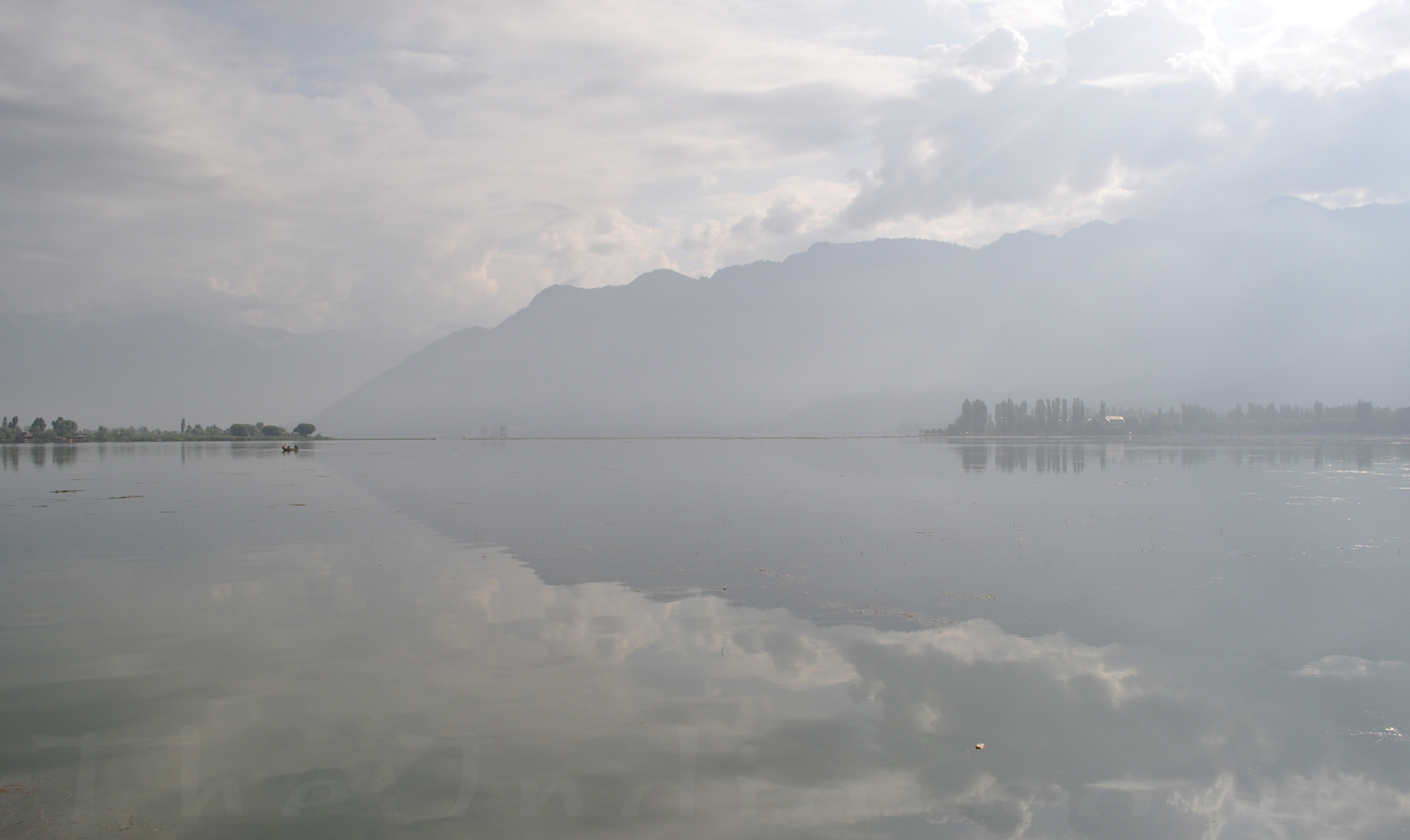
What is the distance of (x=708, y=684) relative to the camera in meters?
13.9

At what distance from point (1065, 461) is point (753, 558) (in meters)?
83.7

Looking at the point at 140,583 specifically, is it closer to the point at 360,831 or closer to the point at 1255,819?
the point at 360,831

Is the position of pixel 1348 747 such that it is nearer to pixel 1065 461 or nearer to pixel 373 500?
pixel 373 500

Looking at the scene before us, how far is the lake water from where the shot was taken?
9742 mm

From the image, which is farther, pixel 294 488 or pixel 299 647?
pixel 294 488

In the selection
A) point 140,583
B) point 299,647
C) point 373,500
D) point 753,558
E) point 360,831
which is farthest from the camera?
point 373,500

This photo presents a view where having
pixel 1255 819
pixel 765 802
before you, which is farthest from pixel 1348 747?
pixel 765 802

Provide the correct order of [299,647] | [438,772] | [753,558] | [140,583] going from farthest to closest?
[753,558] < [140,583] < [299,647] < [438,772]

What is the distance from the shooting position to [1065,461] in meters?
97.7

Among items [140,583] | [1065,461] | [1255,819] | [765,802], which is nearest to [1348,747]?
[1255,819]

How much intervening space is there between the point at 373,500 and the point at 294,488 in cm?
1341

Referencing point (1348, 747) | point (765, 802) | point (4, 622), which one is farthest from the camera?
point (4, 622)

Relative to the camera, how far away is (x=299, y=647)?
16188mm

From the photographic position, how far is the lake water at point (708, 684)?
974 cm
